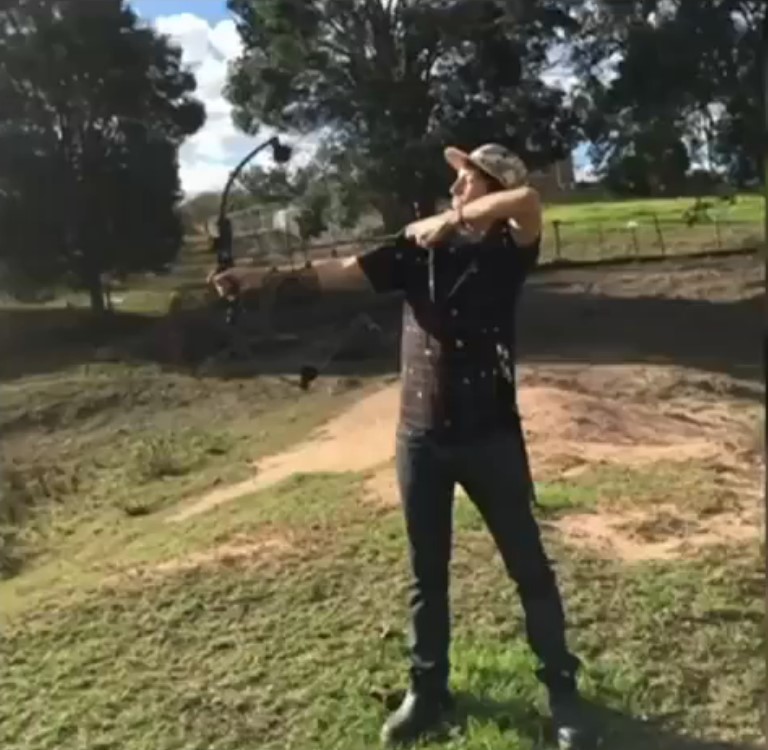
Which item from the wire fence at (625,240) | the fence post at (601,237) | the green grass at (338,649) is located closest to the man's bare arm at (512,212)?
the green grass at (338,649)

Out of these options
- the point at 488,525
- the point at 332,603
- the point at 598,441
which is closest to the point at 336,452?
the point at 598,441

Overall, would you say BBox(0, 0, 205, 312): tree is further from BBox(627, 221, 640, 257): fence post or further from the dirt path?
BBox(627, 221, 640, 257): fence post

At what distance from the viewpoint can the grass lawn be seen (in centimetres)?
231

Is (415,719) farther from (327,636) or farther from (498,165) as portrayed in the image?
(498,165)

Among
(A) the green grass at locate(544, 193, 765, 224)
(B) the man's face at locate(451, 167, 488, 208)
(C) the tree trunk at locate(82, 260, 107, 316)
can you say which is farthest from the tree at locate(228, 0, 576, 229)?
(B) the man's face at locate(451, 167, 488, 208)

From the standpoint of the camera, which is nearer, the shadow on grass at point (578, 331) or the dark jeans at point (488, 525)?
the dark jeans at point (488, 525)

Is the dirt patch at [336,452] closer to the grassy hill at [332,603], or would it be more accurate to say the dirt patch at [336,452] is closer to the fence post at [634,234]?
the grassy hill at [332,603]

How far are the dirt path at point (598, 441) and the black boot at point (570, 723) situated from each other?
1.00 metres

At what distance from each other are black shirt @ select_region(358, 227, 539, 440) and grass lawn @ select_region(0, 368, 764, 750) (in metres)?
0.56

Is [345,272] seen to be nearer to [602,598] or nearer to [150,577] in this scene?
[602,598]

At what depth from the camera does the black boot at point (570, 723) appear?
6.84 feet

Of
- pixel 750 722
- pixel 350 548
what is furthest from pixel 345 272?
pixel 350 548

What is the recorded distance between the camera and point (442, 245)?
2.02 m

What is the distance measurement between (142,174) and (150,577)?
1.39 metres
